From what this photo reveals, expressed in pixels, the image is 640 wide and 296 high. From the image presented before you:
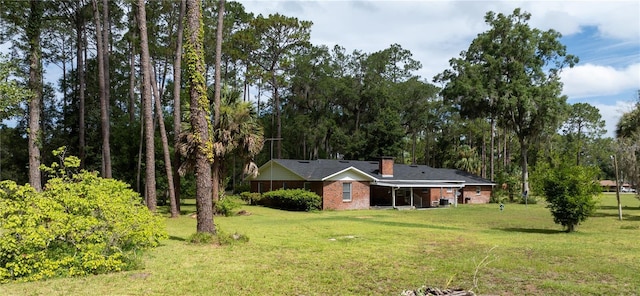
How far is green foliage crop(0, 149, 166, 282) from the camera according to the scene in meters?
7.85

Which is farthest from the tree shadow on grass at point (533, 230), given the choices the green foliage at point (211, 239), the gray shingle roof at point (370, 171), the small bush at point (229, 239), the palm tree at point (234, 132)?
the palm tree at point (234, 132)

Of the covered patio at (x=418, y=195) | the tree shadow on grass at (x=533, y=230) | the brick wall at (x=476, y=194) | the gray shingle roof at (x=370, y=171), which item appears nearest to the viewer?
the tree shadow on grass at (x=533, y=230)

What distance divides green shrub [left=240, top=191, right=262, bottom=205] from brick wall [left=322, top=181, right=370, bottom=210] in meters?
5.29

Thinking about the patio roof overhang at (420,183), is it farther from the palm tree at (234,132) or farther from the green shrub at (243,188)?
the green shrub at (243,188)

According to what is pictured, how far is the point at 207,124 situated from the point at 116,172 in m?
20.7

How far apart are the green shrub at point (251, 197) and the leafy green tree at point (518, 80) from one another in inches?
857

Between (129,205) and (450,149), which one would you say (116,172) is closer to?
(129,205)

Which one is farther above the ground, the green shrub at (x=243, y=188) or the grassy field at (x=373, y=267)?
the green shrub at (x=243, y=188)

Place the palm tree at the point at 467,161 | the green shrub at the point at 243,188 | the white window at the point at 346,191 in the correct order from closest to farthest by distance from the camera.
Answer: the white window at the point at 346,191, the green shrub at the point at 243,188, the palm tree at the point at 467,161

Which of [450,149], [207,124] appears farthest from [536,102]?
[207,124]

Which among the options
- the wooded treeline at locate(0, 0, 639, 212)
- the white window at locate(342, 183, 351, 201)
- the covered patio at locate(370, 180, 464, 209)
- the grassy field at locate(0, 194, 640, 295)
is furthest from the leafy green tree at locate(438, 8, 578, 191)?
the grassy field at locate(0, 194, 640, 295)

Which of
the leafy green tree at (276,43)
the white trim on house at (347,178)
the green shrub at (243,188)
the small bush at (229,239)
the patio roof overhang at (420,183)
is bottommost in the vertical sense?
the small bush at (229,239)

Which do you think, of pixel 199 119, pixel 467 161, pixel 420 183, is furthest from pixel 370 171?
pixel 199 119

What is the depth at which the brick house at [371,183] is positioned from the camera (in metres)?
30.4
